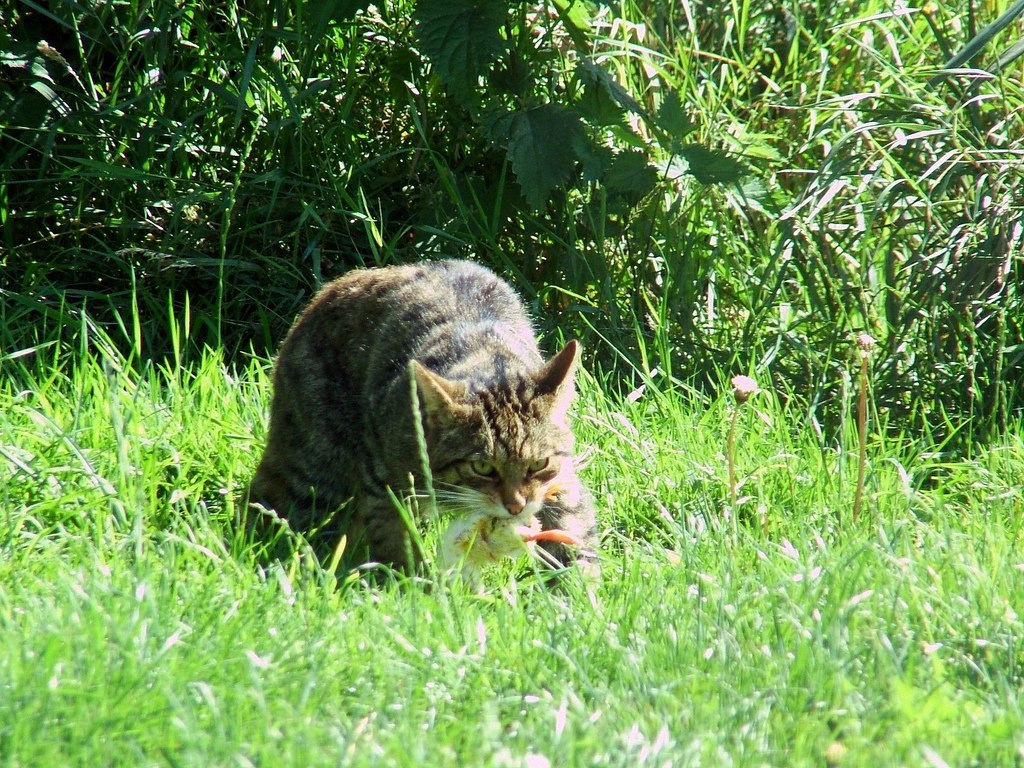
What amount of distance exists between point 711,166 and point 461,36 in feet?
3.71

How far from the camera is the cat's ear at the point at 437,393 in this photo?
12.1 ft

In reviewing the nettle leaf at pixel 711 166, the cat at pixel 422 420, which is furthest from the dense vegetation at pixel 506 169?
the cat at pixel 422 420

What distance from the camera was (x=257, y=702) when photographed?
2.52 metres

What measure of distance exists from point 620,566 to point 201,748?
1.68 meters

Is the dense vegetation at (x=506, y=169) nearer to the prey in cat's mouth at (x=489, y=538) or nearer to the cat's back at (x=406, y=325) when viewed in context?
the cat's back at (x=406, y=325)

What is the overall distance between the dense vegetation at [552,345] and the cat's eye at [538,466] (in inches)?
13.1

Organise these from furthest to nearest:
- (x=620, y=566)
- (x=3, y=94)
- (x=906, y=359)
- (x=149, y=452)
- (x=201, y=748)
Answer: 1. (x=3, y=94)
2. (x=906, y=359)
3. (x=149, y=452)
4. (x=620, y=566)
5. (x=201, y=748)

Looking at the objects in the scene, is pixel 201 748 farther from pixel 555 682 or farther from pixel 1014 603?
pixel 1014 603

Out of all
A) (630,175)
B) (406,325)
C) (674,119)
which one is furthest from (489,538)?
(674,119)

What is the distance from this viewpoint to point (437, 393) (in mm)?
3734

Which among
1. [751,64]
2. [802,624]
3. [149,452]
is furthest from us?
[751,64]

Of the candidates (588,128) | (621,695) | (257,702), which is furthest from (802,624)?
(588,128)

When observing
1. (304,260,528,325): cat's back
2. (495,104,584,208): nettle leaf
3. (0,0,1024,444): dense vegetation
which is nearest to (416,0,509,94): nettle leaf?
(0,0,1024,444): dense vegetation

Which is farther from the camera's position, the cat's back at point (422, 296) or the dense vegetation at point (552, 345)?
the cat's back at point (422, 296)
